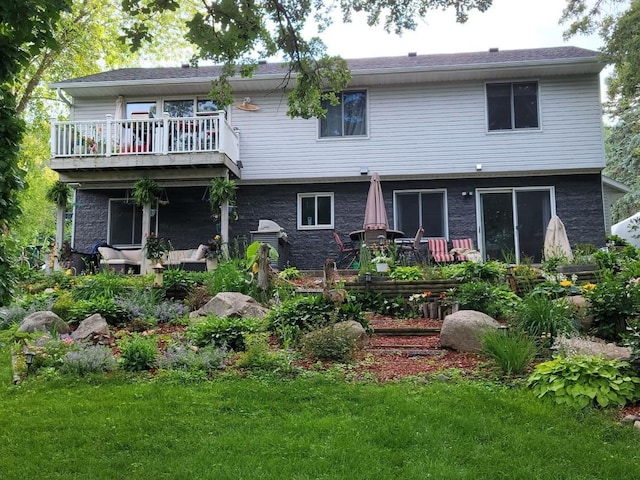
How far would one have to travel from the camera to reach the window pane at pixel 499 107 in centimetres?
1323

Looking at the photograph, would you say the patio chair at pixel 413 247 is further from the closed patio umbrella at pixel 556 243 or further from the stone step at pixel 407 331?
the stone step at pixel 407 331

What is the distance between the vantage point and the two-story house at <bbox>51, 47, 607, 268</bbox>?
1265 centimetres

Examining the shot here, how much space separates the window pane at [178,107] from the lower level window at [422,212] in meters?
5.71

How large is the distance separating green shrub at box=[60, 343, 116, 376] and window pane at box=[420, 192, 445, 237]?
30.2ft

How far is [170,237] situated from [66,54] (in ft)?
36.0

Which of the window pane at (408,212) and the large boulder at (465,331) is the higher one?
the window pane at (408,212)

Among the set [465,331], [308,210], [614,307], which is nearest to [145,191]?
[308,210]

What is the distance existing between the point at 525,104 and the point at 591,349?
31.8 feet

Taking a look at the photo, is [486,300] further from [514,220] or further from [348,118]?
[348,118]

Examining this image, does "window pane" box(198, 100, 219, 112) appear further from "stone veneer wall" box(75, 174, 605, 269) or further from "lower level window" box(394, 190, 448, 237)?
"lower level window" box(394, 190, 448, 237)

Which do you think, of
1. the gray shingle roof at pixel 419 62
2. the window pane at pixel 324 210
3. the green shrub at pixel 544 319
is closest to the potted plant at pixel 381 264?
the green shrub at pixel 544 319

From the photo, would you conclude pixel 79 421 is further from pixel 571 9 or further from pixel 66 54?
pixel 66 54

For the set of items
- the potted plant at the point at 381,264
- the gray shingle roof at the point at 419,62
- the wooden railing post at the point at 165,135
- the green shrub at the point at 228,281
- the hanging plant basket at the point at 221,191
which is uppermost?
the gray shingle roof at the point at 419,62

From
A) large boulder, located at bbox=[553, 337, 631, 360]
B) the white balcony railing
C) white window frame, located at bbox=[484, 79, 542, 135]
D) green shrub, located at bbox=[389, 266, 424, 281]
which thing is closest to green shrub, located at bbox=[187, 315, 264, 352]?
large boulder, located at bbox=[553, 337, 631, 360]
